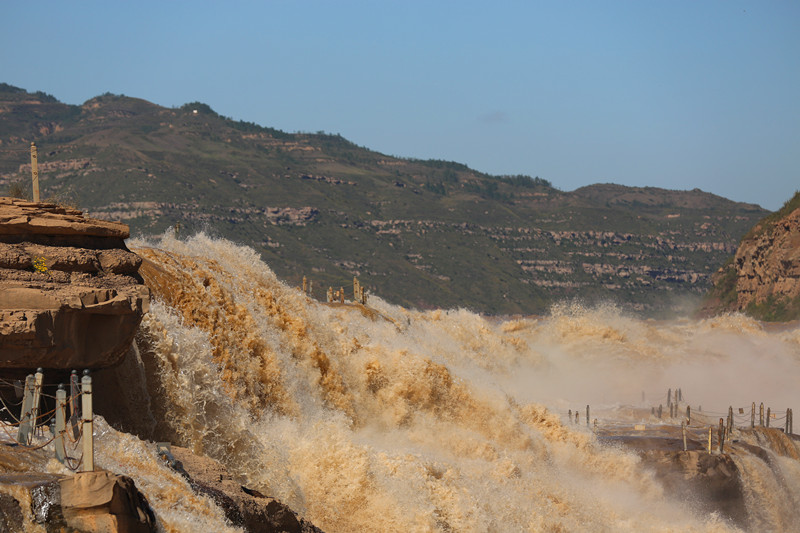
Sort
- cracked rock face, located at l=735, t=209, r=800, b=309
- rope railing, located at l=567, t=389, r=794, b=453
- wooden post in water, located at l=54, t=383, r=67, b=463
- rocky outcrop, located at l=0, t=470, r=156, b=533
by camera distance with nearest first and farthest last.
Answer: rocky outcrop, located at l=0, t=470, r=156, b=533
wooden post in water, located at l=54, t=383, r=67, b=463
rope railing, located at l=567, t=389, r=794, b=453
cracked rock face, located at l=735, t=209, r=800, b=309

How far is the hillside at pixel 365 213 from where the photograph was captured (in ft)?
356

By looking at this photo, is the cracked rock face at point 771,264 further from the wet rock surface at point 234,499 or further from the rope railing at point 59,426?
the rope railing at point 59,426

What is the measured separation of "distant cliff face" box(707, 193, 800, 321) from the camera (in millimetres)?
80438

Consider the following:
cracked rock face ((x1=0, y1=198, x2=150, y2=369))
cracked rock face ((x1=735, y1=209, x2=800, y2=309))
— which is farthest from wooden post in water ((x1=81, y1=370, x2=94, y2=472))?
cracked rock face ((x1=735, y1=209, x2=800, y2=309))

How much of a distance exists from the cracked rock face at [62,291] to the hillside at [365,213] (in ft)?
254

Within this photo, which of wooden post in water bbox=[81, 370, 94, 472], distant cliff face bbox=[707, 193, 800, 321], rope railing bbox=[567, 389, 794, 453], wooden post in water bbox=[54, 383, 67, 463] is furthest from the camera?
distant cliff face bbox=[707, 193, 800, 321]

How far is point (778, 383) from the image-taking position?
190ft

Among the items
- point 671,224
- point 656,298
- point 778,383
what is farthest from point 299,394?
point 671,224

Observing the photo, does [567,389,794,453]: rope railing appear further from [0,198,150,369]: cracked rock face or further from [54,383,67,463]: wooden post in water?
[54,383,67,463]: wooden post in water

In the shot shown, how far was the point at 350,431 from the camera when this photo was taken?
1908 centimetres

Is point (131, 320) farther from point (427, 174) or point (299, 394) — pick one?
point (427, 174)

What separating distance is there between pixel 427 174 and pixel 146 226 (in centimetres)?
8729

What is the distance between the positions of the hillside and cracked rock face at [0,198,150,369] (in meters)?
77.5

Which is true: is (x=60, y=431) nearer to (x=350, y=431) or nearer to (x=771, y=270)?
(x=350, y=431)
